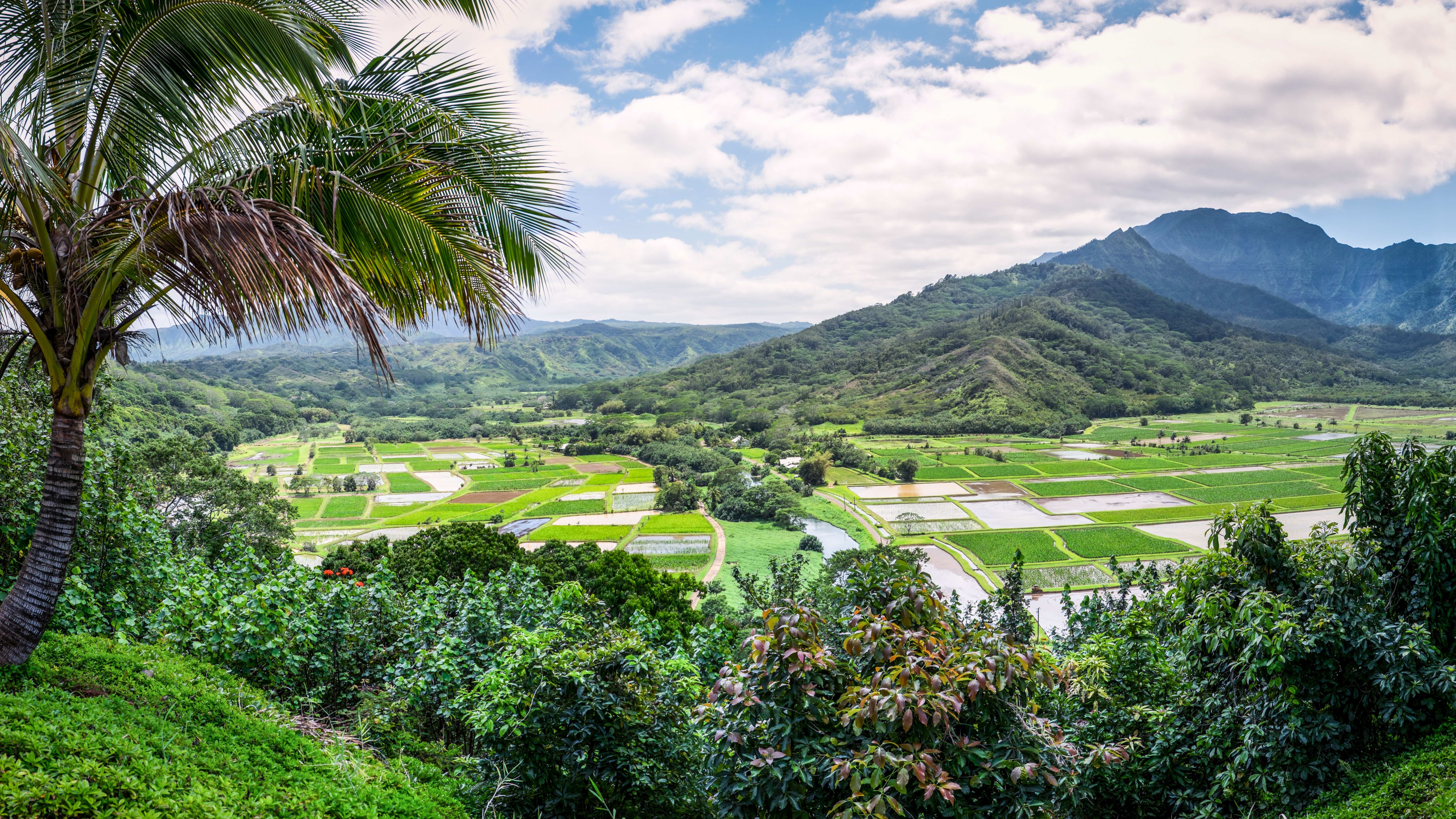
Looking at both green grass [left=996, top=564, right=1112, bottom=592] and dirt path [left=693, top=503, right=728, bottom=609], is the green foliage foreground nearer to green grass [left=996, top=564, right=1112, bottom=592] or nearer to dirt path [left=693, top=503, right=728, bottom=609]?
dirt path [left=693, top=503, right=728, bottom=609]

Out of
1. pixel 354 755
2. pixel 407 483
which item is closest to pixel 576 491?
pixel 407 483

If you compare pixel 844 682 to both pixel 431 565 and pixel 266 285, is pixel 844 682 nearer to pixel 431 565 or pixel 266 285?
pixel 266 285

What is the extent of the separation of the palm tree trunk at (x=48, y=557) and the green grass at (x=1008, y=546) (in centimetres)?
Answer: 3745

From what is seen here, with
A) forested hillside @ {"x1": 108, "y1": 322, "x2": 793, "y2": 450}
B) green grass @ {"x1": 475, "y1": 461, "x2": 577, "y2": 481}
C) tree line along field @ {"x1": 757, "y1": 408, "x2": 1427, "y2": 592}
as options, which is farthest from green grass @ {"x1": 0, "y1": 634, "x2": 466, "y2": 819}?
green grass @ {"x1": 475, "y1": 461, "x2": 577, "y2": 481}

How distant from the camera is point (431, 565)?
696 inches

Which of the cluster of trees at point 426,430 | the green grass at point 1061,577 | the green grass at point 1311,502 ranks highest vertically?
the cluster of trees at point 426,430

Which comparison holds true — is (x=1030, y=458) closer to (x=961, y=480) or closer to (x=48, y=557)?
(x=961, y=480)

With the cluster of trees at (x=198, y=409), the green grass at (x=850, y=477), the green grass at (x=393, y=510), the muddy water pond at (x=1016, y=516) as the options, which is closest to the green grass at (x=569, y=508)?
the green grass at (x=393, y=510)

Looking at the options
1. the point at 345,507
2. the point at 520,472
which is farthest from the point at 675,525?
the point at 520,472

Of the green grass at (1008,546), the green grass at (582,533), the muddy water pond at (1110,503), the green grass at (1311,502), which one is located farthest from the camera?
the muddy water pond at (1110,503)

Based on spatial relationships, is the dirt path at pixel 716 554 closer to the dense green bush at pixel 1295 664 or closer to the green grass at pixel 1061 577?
the green grass at pixel 1061 577

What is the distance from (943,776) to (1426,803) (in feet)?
11.8

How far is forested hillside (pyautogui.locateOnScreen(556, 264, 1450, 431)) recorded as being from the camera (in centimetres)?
9375

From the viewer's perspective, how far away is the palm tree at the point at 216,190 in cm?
307
